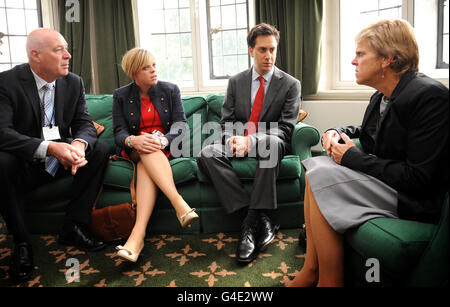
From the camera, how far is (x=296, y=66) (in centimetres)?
362

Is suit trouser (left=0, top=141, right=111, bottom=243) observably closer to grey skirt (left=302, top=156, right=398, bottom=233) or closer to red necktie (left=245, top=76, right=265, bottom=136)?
red necktie (left=245, top=76, right=265, bottom=136)

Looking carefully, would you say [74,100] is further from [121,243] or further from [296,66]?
[296,66]

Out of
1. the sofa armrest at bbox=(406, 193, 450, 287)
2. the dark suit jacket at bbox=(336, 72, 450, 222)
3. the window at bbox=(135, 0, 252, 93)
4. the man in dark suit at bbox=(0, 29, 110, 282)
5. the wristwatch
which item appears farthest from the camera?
the window at bbox=(135, 0, 252, 93)

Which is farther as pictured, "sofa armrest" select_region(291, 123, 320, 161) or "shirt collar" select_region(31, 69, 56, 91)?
"sofa armrest" select_region(291, 123, 320, 161)

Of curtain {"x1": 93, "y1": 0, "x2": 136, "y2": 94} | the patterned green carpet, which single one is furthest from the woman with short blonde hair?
curtain {"x1": 93, "y1": 0, "x2": 136, "y2": 94}

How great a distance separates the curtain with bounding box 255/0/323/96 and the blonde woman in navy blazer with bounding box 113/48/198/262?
142cm

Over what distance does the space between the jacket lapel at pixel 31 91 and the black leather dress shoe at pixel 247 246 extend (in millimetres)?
1466

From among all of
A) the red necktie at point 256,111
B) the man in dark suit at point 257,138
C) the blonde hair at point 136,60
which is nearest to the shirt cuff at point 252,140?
the man in dark suit at point 257,138

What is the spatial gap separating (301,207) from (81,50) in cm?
302

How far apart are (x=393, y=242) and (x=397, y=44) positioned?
812mm

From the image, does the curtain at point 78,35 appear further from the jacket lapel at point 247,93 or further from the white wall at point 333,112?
the white wall at point 333,112

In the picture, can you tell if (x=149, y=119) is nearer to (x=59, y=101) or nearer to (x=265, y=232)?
(x=59, y=101)

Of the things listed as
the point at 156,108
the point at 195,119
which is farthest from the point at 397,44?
the point at 195,119

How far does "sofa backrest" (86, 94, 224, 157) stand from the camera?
307 centimetres
